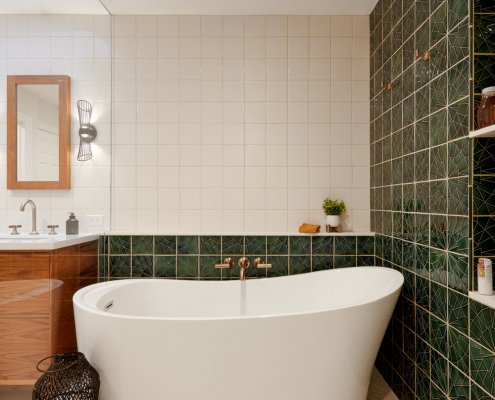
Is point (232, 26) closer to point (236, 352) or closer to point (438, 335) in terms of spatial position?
point (236, 352)

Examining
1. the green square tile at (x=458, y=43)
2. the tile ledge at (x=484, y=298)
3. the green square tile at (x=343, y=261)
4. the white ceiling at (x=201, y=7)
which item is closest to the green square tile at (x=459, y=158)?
the green square tile at (x=458, y=43)

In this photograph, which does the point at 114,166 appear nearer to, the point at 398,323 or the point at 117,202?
the point at 117,202

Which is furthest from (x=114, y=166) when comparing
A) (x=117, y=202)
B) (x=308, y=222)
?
(x=308, y=222)

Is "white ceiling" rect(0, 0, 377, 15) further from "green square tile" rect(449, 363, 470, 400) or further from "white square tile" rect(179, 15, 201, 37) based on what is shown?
"green square tile" rect(449, 363, 470, 400)

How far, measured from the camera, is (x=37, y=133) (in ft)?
7.81

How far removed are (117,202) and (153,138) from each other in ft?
1.80

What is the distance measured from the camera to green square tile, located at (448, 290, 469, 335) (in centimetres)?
138

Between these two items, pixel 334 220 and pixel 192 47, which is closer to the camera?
pixel 334 220

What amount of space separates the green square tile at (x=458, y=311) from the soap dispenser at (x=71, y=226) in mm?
2249

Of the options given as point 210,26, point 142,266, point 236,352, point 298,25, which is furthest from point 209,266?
point 298,25

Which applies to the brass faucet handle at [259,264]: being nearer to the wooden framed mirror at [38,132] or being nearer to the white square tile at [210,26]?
the wooden framed mirror at [38,132]

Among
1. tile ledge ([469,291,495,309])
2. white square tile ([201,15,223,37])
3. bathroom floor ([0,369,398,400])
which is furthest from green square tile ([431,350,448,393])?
white square tile ([201,15,223,37])

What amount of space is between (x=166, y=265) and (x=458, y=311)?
178 centimetres

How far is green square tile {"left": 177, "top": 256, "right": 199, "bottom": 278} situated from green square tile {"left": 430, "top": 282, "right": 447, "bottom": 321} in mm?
1483
